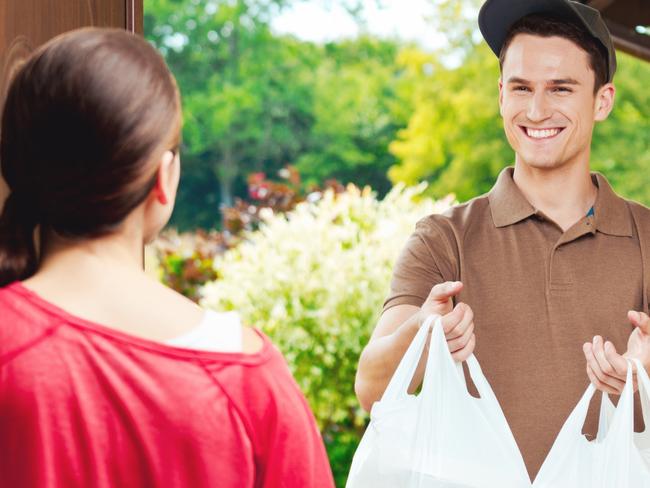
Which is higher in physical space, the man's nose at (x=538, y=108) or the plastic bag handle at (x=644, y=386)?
the man's nose at (x=538, y=108)

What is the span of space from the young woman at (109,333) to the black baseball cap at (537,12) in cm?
129

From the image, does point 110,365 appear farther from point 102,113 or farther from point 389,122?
point 389,122

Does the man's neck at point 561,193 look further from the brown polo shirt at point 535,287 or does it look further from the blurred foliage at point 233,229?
the blurred foliage at point 233,229

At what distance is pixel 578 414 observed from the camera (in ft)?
6.72

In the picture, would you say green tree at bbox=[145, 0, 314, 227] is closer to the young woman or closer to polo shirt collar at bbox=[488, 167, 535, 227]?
polo shirt collar at bbox=[488, 167, 535, 227]

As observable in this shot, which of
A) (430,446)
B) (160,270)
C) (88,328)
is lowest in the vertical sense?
(160,270)

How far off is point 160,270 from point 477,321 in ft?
27.5

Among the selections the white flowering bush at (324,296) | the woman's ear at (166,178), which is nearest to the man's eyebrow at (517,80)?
the woman's ear at (166,178)

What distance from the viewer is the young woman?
1162 millimetres

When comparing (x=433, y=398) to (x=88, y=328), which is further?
(x=433, y=398)

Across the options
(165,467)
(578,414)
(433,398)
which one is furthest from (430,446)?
(165,467)

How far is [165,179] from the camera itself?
123 cm

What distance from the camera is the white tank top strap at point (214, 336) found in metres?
1.19

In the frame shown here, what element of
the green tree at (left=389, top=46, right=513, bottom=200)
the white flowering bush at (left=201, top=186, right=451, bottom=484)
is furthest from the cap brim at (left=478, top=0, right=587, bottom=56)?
the green tree at (left=389, top=46, right=513, bottom=200)
